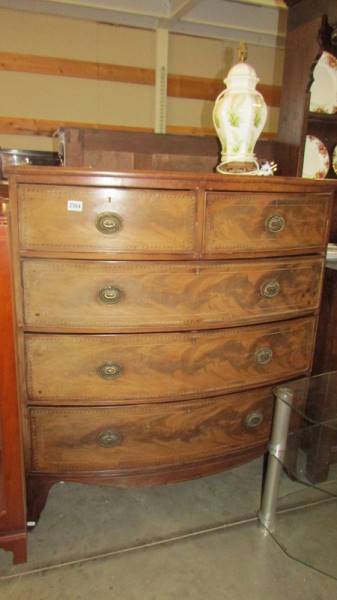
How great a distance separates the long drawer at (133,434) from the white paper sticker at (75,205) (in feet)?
1.97

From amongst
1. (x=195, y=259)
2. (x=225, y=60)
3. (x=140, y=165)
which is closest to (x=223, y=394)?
(x=195, y=259)

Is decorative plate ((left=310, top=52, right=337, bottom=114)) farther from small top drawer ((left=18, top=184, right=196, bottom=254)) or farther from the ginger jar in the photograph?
small top drawer ((left=18, top=184, right=196, bottom=254))

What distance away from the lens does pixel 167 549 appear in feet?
4.34

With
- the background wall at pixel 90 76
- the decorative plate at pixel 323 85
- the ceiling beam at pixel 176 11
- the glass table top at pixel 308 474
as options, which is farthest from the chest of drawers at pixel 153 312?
the background wall at pixel 90 76

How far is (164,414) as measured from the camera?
1305 mm

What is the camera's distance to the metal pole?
1338 mm

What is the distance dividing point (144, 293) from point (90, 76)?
3.56 m

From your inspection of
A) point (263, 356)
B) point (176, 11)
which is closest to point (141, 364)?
point (263, 356)

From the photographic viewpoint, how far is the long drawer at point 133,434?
127cm

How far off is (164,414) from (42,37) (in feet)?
12.6

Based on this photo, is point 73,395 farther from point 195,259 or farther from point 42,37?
point 42,37

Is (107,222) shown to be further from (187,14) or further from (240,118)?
(187,14)

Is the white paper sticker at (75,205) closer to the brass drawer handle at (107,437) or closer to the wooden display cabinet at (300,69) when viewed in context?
the brass drawer handle at (107,437)

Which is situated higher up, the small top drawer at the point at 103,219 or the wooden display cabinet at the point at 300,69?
the wooden display cabinet at the point at 300,69
